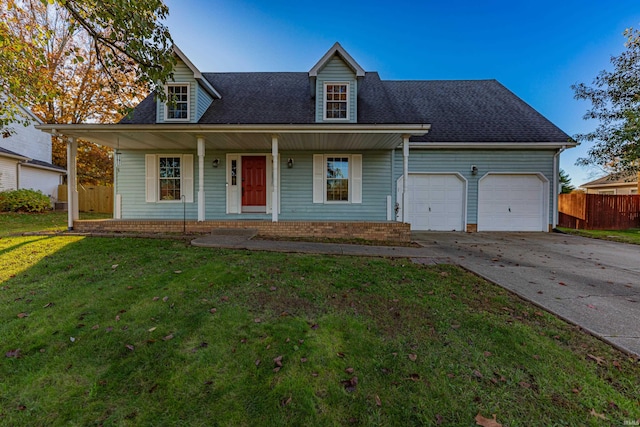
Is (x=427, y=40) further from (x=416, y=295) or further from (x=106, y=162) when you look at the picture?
(x=106, y=162)

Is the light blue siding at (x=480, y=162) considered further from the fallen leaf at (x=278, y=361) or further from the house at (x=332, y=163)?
the fallen leaf at (x=278, y=361)

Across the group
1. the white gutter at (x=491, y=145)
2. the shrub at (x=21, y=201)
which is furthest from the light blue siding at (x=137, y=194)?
the white gutter at (x=491, y=145)

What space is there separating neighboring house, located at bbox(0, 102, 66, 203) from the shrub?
2004 millimetres

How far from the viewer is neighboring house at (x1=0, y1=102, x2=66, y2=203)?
14.2 m

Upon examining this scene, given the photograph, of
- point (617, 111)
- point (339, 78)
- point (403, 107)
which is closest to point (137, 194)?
point (339, 78)

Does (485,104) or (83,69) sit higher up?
(83,69)

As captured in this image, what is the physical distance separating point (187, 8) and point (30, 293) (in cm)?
778

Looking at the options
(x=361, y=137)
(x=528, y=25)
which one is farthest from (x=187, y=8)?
(x=528, y=25)

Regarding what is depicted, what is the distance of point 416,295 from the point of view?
374cm

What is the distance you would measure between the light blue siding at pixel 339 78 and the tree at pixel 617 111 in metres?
10.2

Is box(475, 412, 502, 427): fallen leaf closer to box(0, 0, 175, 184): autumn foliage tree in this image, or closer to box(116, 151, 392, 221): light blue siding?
box(0, 0, 175, 184): autumn foliage tree

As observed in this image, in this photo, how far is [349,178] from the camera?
9.97 m

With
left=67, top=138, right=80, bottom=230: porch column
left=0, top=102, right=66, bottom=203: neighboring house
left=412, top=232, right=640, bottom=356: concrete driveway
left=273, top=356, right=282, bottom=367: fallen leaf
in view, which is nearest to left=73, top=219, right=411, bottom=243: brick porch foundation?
left=67, top=138, right=80, bottom=230: porch column

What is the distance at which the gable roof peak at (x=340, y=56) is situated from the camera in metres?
9.21
